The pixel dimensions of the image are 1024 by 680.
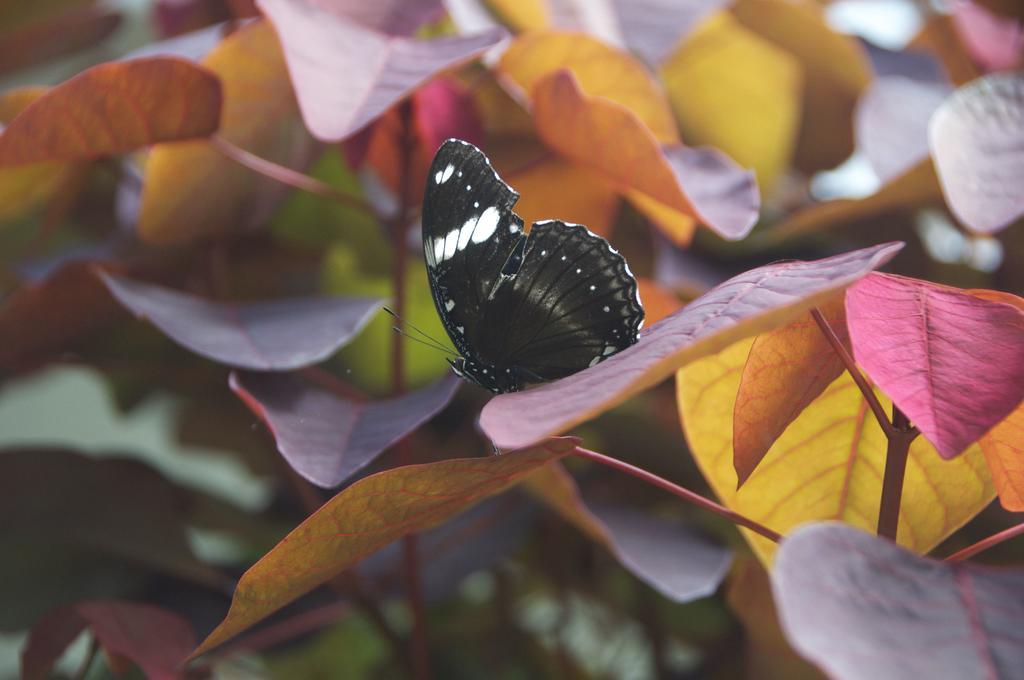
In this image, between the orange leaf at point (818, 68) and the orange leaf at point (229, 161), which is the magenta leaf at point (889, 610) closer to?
the orange leaf at point (229, 161)

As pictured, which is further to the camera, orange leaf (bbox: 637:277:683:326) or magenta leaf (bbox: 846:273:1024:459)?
orange leaf (bbox: 637:277:683:326)

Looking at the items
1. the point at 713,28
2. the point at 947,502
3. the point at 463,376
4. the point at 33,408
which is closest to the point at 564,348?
the point at 463,376

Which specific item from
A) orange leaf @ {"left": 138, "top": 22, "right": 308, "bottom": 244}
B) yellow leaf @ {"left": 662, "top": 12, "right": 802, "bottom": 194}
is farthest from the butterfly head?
yellow leaf @ {"left": 662, "top": 12, "right": 802, "bottom": 194}

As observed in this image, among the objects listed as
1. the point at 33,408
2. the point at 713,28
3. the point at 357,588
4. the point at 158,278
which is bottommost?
the point at 33,408

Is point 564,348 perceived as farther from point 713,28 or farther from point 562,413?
point 713,28

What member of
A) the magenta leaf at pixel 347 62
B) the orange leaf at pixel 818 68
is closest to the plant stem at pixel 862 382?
the magenta leaf at pixel 347 62

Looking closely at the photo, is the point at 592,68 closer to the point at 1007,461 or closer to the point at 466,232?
the point at 466,232

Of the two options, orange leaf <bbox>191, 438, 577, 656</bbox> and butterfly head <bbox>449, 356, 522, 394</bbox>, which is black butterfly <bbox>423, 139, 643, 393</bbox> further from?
orange leaf <bbox>191, 438, 577, 656</bbox>
